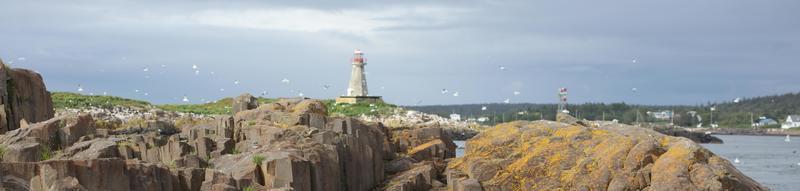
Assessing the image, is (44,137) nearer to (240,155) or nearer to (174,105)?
(240,155)

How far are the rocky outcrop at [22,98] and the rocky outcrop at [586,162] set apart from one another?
16.6 meters

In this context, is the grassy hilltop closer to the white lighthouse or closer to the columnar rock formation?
the white lighthouse

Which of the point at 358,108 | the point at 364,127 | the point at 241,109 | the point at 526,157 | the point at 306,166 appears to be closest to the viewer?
the point at 306,166

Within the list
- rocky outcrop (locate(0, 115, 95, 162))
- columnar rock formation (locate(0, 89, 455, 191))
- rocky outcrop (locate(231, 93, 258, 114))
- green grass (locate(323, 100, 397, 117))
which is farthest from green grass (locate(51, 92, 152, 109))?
rocky outcrop (locate(0, 115, 95, 162))

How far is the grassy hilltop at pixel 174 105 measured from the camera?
10631 cm

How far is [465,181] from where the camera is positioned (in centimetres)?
3859

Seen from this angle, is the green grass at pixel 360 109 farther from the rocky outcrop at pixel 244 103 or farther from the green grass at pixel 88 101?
the rocky outcrop at pixel 244 103

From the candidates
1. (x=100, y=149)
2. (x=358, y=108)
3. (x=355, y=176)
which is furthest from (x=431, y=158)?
(x=358, y=108)

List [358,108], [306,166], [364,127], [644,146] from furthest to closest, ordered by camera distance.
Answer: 1. [358,108]
2. [364,127]
3. [644,146]
4. [306,166]

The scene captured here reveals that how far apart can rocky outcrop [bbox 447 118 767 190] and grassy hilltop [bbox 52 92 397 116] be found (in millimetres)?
48615

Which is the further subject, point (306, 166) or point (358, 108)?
point (358, 108)

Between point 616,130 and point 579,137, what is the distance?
226cm

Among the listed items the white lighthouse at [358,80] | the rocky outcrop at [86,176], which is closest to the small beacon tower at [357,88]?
the white lighthouse at [358,80]

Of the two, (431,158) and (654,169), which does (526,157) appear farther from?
(431,158)
